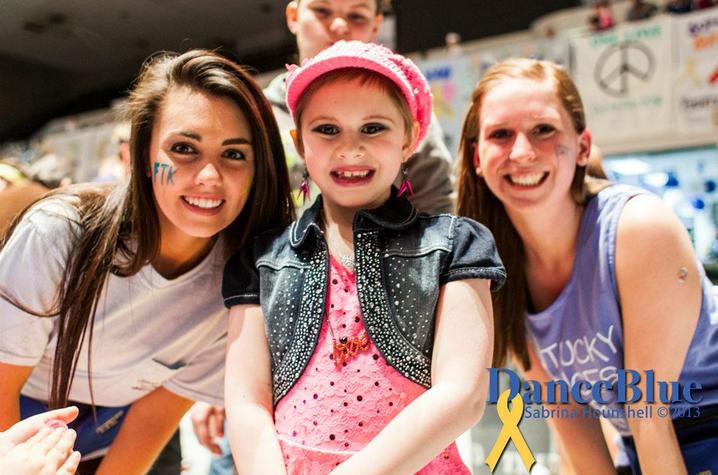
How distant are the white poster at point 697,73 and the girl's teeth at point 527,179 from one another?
2.96m

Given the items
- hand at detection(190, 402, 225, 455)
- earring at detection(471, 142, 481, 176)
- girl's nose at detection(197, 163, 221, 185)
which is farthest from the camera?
hand at detection(190, 402, 225, 455)

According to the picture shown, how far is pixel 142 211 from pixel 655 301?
99 centimetres

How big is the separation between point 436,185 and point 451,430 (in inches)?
34.7

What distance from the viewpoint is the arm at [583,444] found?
149 centimetres

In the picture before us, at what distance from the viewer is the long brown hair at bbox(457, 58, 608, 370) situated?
1.47 m

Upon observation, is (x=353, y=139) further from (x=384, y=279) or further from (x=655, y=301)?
(x=655, y=301)

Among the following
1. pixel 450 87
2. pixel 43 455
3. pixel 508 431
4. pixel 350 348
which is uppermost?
pixel 450 87

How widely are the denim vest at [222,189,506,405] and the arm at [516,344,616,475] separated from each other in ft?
1.96

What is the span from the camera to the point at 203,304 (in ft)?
4.73

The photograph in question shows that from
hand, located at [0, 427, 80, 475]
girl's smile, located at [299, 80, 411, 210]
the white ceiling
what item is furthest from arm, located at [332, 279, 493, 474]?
the white ceiling

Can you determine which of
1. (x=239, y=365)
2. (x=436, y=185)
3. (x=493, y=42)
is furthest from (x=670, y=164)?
(x=239, y=365)

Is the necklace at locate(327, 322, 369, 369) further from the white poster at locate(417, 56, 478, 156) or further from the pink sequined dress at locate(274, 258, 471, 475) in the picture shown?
the white poster at locate(417, 56, 478, 156)

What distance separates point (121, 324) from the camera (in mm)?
1421

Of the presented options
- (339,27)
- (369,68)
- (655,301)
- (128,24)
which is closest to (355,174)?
(369,68)
